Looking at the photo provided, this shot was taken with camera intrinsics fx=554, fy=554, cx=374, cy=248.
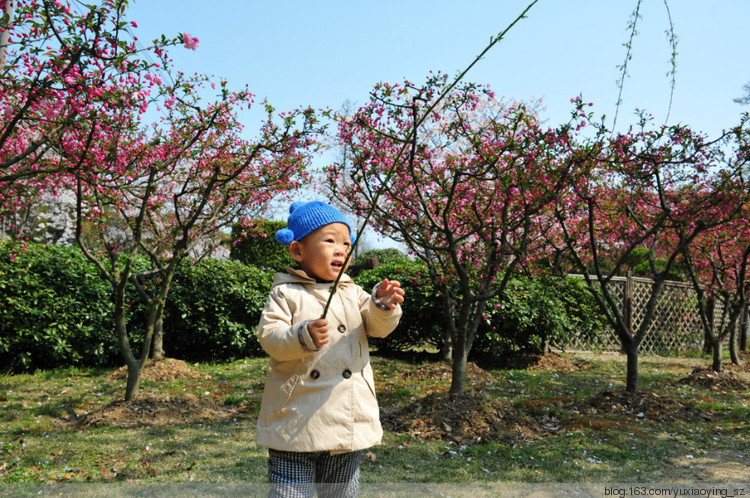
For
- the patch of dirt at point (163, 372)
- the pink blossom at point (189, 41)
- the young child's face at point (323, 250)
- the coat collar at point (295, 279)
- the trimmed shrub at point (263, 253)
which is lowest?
the patch of dirt at point (163, 372)

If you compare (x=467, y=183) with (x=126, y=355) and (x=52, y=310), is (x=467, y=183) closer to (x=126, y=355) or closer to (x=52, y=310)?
(x=126, y=355)

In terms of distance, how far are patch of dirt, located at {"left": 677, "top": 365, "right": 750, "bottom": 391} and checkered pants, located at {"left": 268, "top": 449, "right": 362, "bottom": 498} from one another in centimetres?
618

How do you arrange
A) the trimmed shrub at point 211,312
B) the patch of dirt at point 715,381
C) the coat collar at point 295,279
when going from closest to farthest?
the coat collar at point 295,279 → the patch of dirt at point 715,381 → the trimmed shrub at point 211,312

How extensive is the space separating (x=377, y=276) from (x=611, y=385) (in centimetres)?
374

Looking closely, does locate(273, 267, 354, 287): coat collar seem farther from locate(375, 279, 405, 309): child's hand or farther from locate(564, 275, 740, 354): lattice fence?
locate(564, 275, 740, 354): lattice fence

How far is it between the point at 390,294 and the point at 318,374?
40 centimetres

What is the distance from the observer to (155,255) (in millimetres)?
6262

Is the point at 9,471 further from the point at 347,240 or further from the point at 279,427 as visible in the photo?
the point at 347,240

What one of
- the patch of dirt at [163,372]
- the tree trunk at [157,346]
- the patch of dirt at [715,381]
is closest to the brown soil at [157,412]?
the patch of dirt at [163,372]

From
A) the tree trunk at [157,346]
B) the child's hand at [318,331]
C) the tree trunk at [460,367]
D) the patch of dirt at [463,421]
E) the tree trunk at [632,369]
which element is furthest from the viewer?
the tree trunk at [157,346]

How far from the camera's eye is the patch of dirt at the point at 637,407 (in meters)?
4.99

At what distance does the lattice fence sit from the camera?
1041cm

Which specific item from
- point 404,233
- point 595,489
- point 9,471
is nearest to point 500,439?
point 595,489

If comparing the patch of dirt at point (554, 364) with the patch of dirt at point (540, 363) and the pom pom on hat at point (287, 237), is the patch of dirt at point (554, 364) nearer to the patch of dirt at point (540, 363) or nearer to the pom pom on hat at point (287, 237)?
the patch of dirt at point (540, 363)
